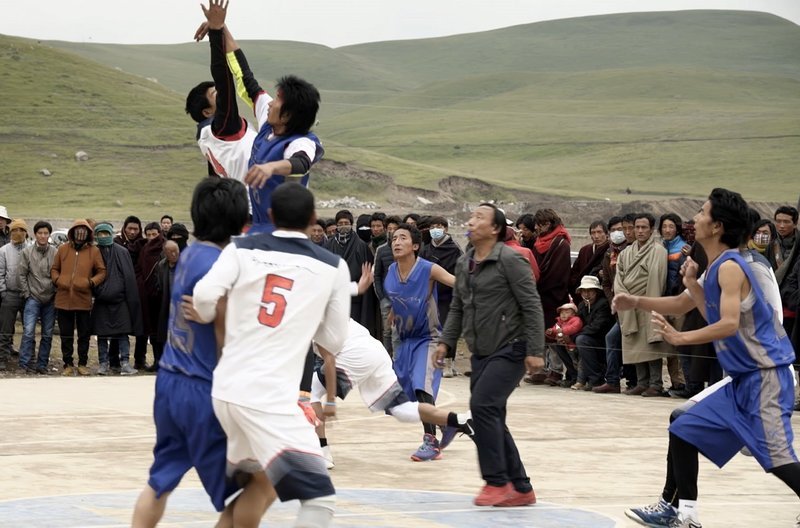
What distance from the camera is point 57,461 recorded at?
379 inches

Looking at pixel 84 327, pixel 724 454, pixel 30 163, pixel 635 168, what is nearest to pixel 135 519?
pixel 724 454

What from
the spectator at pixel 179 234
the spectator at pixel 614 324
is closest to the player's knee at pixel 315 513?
the spectator at pixel 614 324

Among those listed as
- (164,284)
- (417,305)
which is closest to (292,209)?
(417,305)

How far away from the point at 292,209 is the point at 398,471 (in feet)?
14.3

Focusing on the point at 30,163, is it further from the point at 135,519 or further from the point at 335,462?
the point at 135,519

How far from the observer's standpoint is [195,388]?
5.64m

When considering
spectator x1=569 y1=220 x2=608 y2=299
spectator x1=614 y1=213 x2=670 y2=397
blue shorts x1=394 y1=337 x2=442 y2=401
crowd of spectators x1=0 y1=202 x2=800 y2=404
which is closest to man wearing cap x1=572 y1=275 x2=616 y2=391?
crowd of spectators x1=0 y1=202 x2=800 y2=404

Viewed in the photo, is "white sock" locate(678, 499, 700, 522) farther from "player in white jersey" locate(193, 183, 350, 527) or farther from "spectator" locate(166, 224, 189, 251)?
"spectator" locate(166, 224, 189, 251)

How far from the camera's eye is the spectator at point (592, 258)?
53.5 feet

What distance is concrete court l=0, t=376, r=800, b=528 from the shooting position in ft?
25.7

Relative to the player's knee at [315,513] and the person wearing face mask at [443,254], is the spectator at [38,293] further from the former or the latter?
the player's knee at [315,513]

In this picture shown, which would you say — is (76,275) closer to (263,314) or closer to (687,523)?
(687,523)

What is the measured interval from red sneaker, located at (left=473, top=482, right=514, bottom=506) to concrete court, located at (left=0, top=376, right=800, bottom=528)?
0.28ft

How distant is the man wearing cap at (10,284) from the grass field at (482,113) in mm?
21396
